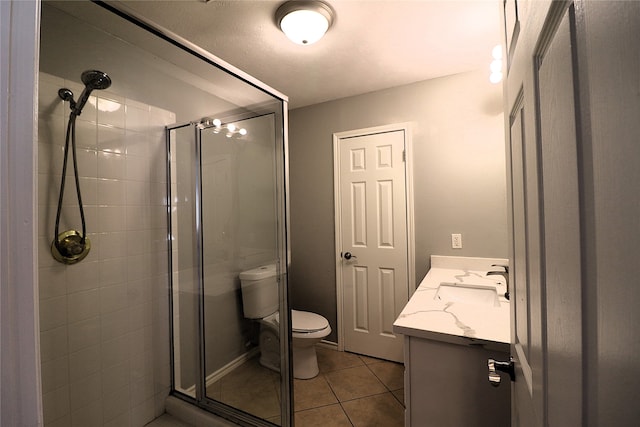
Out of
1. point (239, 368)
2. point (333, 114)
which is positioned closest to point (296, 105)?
point (333, 114)

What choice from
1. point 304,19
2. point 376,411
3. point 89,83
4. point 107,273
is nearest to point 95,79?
point 89,83

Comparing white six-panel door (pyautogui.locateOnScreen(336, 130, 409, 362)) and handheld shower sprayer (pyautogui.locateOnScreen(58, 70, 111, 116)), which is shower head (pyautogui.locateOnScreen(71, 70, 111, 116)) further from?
white six-panel door (pyautogui.locateOnScreen(336, 130, 409, 362))

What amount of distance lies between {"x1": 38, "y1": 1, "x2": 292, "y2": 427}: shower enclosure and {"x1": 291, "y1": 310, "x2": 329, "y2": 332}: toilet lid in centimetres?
33

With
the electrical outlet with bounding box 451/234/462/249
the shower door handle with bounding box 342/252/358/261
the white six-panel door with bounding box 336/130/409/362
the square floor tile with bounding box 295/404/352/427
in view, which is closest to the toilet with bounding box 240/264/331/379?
the square floor tile with bounding box 295/404/352/427

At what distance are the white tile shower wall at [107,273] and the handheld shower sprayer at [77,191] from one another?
0.02 m

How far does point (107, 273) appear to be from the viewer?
56.1 inches

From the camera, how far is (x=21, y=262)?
1.09ft

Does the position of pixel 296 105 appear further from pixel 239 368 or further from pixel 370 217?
pixel 239 368

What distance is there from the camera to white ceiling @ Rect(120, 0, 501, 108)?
1446 millimetres

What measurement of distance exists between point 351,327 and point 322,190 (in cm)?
127

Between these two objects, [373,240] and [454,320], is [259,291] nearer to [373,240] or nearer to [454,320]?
[373,240]

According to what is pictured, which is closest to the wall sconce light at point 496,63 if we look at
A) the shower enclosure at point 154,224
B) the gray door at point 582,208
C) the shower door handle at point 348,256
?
the shower enclosure at point 154,224

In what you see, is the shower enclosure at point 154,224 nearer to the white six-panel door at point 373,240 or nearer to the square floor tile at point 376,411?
the square floor tile at point 376,411

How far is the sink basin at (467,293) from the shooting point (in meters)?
1.57
